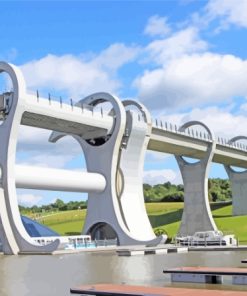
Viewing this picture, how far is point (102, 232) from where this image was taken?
4750cm

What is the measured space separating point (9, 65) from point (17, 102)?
3.08 m

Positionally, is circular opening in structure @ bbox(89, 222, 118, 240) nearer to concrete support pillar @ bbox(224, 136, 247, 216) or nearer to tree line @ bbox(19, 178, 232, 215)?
concrete support pillar @ bbox(224, 136, 247, 216)

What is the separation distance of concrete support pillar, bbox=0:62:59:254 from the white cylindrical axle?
888mm

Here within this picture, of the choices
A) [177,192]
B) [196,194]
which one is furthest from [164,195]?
[196,194]

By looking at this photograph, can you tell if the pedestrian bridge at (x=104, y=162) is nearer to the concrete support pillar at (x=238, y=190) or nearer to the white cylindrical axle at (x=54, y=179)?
the white cylindrical axle at (x=54, y=179)

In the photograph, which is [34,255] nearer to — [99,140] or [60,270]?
[60,270]

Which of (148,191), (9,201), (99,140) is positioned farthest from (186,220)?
(148,191)

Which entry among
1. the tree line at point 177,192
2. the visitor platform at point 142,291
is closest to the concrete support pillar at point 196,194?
the tree line at point 177,192

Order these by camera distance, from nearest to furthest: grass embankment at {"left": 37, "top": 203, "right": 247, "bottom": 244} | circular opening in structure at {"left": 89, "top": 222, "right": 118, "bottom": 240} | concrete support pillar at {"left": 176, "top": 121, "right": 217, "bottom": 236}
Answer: circular opening in structure at {"left": 89, "top": 222, "right": 118, "bottom": 240}
concrete support pillar at {"left": 176, "top": 121, "right": 217, "bottom": 236}
grass embankment at {"left": 37, "top": 203, "right": 247, "bottom": 244}

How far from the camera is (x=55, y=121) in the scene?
4175cm

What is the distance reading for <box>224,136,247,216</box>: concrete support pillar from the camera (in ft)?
247

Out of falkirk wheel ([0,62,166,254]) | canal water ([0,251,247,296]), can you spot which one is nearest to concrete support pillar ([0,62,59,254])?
falkirk wheel ([0,62,166,254])

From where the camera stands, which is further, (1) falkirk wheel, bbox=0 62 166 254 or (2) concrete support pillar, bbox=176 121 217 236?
(2) concrete support pillar, bbox=176 121 217 236

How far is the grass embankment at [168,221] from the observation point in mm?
65037
